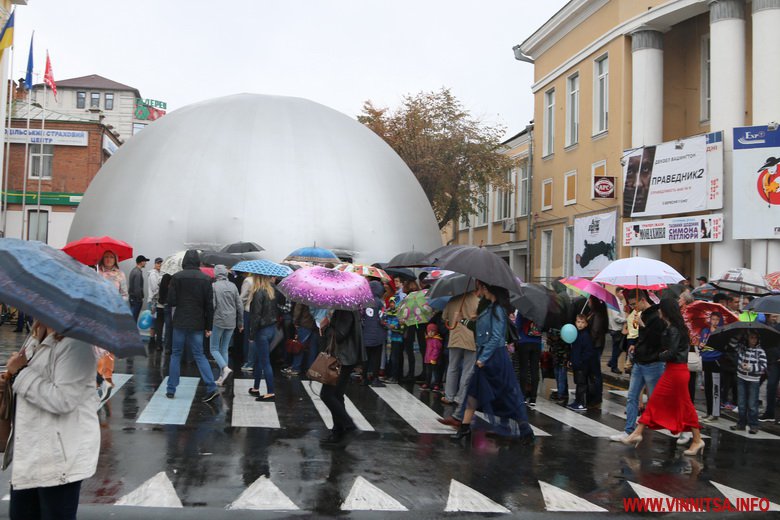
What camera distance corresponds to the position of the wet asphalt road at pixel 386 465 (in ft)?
19.3

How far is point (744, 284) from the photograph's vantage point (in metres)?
11.6

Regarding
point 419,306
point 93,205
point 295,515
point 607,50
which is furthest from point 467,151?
point 295,515

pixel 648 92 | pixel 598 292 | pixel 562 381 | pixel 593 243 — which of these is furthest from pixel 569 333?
pixel 593 243

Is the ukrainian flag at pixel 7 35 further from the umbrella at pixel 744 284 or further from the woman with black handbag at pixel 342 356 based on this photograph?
the umbrella at pixel 744 284

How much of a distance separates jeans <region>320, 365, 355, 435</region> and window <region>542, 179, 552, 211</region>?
2346 cm

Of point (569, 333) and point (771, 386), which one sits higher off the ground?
point (569, 333)

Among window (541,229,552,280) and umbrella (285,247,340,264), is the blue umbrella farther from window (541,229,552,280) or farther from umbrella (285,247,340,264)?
window (541,229,552,280)

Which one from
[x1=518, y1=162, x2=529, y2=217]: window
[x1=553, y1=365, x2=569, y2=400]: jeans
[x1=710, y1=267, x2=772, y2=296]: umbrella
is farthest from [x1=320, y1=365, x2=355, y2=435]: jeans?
[x1=518, y1=162, x2=529, y2=217]: window

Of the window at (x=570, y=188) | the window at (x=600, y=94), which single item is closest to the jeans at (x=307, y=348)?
the window at (x=600, y=94)

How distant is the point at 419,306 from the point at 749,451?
5483 mm

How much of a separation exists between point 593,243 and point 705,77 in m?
6.35

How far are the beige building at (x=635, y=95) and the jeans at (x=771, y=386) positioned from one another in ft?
28.9

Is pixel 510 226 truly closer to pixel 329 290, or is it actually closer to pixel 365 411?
pixel 365 411

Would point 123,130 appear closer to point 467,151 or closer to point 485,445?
point 467,151
